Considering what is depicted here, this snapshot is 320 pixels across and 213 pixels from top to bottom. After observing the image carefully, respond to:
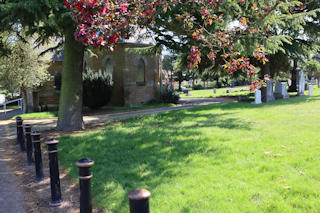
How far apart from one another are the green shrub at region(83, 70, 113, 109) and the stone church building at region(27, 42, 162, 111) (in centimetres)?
224

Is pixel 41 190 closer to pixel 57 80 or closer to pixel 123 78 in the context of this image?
pixel 123 78

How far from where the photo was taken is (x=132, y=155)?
19.6ft

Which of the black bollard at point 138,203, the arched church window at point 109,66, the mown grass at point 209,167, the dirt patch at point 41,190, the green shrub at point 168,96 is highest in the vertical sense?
the arched church window at point 109,66

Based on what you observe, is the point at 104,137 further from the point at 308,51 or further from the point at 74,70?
the point at 308,51

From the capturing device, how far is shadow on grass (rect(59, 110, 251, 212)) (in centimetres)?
445

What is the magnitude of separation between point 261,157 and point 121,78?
16869 mm

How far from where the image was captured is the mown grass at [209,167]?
369 centimetres

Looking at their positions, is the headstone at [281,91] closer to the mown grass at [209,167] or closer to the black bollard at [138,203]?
the mown grass at [209,167]

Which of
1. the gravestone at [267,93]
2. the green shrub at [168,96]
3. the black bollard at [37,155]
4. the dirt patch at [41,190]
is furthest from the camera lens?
the green shrub at [168,96]

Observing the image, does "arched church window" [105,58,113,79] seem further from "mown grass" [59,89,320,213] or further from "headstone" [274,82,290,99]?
"mown grass" [59,89,320,213]

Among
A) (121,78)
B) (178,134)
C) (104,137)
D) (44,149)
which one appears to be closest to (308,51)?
(121,78)

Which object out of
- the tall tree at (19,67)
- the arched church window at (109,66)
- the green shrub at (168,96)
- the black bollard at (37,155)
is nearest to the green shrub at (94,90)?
the arched church window at (109,66)

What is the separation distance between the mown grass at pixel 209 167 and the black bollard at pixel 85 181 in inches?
21.3

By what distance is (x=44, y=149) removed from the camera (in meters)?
7.72
